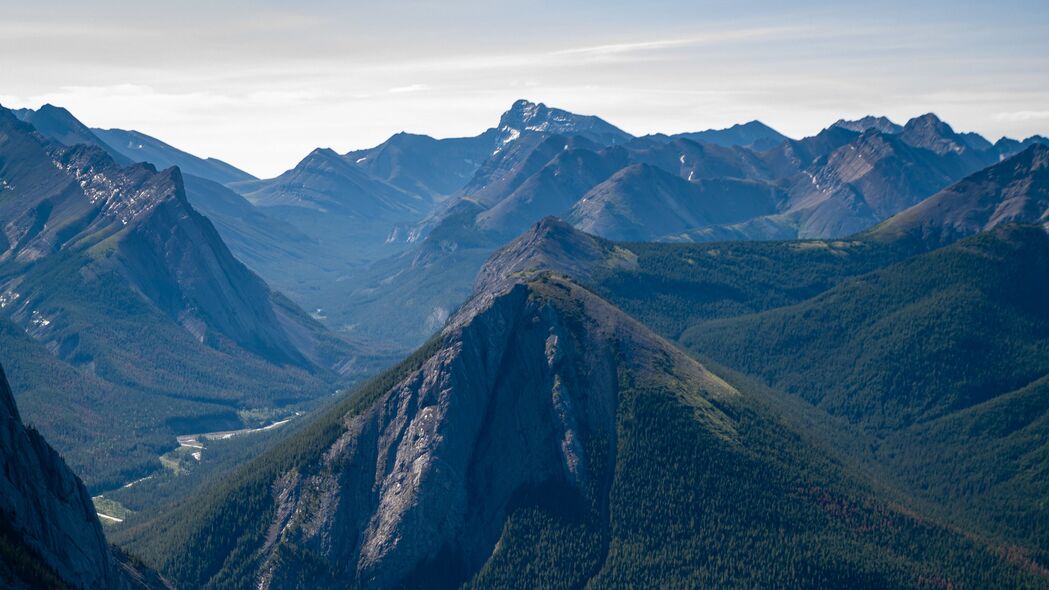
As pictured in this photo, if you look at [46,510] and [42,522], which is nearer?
[42,522]

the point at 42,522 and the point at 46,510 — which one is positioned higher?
the point at 46,510

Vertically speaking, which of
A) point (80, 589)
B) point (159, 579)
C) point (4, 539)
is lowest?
point (159, 579)

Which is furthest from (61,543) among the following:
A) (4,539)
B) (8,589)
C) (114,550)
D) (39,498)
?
(114,550)

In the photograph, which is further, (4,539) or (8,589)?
(4,539)

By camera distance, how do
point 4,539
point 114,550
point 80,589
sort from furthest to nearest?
point 114,550, point 80,589, point 4,539

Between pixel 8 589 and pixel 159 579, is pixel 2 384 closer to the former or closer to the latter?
pixel 8 589

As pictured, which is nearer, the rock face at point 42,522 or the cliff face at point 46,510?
the rock face at point 42,522
